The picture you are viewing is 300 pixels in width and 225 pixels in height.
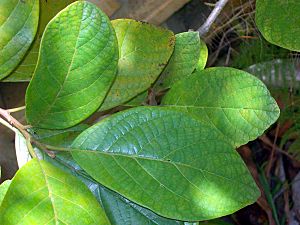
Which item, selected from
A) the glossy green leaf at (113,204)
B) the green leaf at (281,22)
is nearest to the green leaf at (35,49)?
the glossy green leaf at (113,204)

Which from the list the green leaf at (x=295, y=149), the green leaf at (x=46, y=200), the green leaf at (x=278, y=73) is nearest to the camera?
the green leaf at (x=46, y=200)

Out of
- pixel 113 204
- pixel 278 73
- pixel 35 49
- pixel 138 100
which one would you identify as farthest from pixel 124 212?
pixel 278 73

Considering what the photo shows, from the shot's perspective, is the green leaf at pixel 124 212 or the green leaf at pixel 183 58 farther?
the green leaf at pixel 183 58

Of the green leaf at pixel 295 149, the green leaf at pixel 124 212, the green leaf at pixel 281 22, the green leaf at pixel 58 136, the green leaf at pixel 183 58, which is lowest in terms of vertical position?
the green leaf at pixel 295 149

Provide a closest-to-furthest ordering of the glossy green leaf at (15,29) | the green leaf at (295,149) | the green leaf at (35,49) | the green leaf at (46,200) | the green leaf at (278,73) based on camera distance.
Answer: the green leaf at (46,200), the glossy green leaf at (15,29), the green leaf at (35,49), the green leaf at (278,73), the green leaf at (295,149)

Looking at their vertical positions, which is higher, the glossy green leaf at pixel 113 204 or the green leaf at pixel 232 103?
the green leaf at pixel 232 103

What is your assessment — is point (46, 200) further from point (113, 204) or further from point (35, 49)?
point (35, 49)

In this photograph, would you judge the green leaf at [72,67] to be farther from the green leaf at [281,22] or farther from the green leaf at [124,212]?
the green leaf at [281,22]

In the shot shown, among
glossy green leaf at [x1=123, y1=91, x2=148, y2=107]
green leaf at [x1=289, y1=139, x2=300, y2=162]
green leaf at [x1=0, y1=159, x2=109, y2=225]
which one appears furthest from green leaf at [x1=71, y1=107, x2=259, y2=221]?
green leaf at [x1=289, y1=139, x2=300, y2=162]
